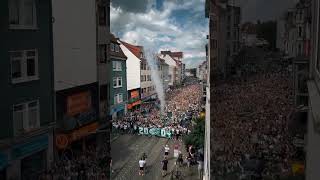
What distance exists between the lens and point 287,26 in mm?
2412

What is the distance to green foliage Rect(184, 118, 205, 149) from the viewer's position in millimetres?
3812

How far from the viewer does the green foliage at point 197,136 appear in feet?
12.5

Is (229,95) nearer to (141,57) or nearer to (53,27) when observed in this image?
(141,57)

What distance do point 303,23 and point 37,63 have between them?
1614 mm

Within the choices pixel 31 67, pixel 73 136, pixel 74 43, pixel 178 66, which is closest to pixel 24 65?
pixel 31 67

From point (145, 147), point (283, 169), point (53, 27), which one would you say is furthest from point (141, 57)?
point (283, 169)

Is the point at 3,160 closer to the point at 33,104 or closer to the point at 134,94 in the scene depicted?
the point at 33,104

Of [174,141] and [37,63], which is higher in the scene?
[37,63]

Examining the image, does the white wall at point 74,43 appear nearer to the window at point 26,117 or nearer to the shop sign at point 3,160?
the window at point 26,117

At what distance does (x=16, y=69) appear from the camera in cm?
231

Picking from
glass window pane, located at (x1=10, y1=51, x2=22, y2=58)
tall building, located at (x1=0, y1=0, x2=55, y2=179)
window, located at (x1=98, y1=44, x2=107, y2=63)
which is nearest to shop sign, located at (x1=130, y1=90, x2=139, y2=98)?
window, located at (x1=98, y1=44, x2=107, y2=63)

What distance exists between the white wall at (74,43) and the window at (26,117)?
0.22 m

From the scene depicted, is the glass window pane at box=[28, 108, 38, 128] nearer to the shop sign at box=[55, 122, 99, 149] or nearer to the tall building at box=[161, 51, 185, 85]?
the shop sign at box=[55, 122, 99, 149]

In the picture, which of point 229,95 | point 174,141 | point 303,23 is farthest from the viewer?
point 174,141
